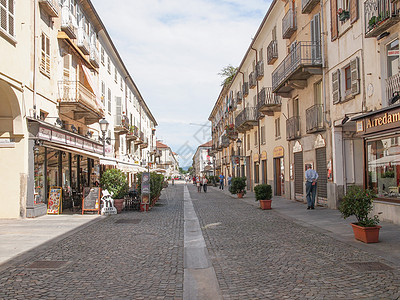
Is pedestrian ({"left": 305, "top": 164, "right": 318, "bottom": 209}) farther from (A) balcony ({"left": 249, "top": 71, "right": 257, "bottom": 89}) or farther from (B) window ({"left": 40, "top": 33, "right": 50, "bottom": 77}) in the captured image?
(A) balcony ({"left": 249, "top": 71, "right": 257, "bottom": 89})

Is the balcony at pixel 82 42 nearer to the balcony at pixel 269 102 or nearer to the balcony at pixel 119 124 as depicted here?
the balcony at pixel 119 124

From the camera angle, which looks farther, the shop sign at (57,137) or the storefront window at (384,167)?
the shop sign at (57,137)

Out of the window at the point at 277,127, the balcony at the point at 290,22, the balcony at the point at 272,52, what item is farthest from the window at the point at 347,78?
the window at the point at 277,127

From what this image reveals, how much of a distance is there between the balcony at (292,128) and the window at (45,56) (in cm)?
1166

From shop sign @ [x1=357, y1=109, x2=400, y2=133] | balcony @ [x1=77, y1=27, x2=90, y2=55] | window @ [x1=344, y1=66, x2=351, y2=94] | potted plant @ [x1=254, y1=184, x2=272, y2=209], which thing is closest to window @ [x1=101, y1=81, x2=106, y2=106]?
balcony @ [x1=77, y1=27, x2=90, y2=55]

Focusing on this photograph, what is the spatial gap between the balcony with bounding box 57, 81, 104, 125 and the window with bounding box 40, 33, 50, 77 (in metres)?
1.37

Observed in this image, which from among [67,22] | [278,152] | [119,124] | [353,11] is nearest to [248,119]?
[278,152]

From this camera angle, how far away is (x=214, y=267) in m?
6.33

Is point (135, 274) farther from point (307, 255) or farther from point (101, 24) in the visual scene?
point (101, 24)

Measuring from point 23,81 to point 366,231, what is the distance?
38.1ft

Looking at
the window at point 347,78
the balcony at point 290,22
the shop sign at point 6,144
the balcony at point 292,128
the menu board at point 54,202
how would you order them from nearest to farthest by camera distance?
the shop sign at point 6,144 → the window at point 347,78 → the menu board at point 54,202 → the balcony at point 290,22 → the balcony at point 292,128

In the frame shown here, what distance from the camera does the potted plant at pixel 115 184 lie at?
1552 cm

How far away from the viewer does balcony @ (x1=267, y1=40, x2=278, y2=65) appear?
2220 cm

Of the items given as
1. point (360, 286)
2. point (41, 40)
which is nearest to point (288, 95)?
point (41, 40)
